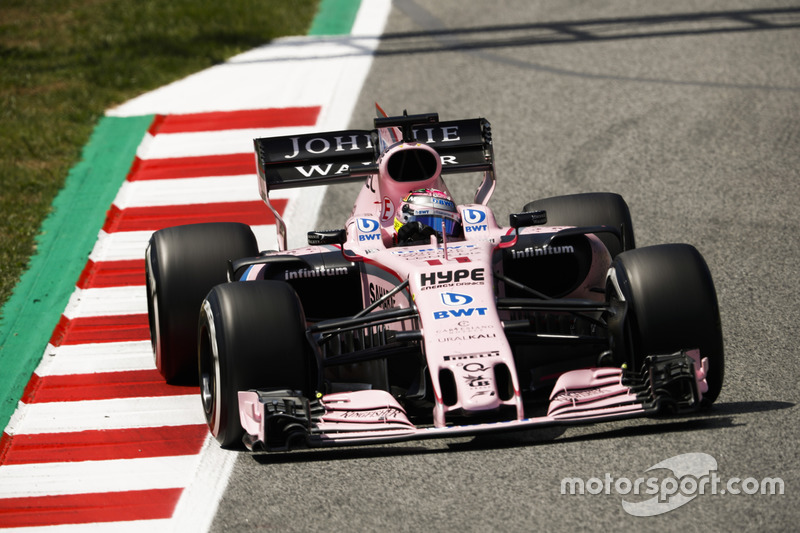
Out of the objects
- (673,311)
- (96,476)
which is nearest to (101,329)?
(96,476)

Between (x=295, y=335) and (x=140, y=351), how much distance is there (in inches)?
110

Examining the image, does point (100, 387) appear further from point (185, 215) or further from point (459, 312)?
point (185, 215)

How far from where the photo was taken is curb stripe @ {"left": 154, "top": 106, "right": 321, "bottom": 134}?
14.0m

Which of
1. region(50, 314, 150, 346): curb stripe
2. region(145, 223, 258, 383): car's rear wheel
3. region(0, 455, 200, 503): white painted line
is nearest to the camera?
region(0, 455, 200, 503): white painted line

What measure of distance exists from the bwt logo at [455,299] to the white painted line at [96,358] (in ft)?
9.31

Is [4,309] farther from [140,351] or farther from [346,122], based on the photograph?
[346,122]

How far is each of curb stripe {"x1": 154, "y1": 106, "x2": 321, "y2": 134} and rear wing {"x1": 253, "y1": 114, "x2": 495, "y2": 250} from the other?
426cm

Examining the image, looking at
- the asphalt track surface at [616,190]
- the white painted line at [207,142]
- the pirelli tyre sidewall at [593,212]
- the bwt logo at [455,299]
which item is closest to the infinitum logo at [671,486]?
the asphalt track surface at [616,190]

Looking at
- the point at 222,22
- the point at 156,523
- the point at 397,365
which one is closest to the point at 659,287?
the point at 397,365

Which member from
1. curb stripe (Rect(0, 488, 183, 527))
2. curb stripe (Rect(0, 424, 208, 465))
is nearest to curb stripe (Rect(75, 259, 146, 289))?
curb stripe (Rect(0, 424, 208, 465))

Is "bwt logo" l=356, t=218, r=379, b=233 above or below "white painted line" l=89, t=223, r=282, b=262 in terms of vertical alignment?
above

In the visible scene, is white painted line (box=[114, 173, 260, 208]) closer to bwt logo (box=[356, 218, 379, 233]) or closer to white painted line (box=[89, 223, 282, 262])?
white painted line (box=[89, 223, 282, 262])

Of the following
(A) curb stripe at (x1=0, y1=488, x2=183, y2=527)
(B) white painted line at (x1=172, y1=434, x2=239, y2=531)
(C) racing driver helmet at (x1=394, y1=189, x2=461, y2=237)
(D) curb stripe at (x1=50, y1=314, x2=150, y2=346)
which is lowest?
(D) curb stripe at (x1=50, y1=314, x2=150, y2=346)

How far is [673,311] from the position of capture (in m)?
7.37
